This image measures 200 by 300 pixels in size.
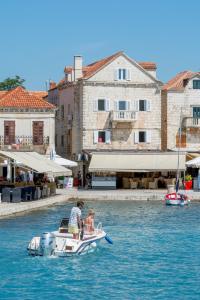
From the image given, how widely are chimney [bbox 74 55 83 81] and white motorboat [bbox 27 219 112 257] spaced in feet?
139

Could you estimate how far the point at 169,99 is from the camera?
7262cm

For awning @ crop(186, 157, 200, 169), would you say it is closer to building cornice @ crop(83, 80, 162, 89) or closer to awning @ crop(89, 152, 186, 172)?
awning @ crop(89, 152, 186, 172)

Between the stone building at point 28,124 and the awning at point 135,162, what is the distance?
4.88 m

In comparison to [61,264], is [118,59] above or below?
above

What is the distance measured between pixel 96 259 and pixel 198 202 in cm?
2707

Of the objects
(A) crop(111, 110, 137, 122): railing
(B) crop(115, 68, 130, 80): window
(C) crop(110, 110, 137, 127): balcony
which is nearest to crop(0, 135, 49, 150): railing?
(C) crop(110, 110, 137, 127): balcony

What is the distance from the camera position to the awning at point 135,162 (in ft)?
210

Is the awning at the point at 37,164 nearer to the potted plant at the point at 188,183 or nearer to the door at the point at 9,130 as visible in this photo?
the door at the point at 9,130

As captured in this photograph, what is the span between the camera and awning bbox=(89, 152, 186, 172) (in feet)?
210

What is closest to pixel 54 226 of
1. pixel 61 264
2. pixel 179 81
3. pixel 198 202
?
pixel 61 264

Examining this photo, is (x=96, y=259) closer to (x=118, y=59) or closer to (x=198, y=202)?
(x=198, y=202)

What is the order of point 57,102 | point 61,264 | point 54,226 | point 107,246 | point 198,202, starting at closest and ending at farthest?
point 61,264 < point 107,246 < point 54,226 < point 198,202 < point 57,102

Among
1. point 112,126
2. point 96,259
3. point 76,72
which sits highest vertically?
point 76,72

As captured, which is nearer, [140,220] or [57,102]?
[140,220]
